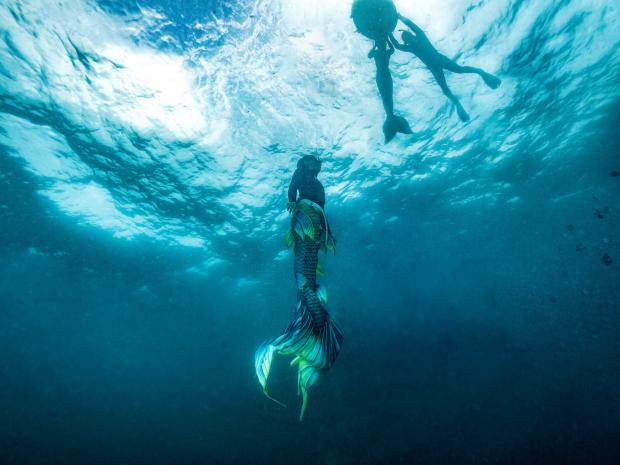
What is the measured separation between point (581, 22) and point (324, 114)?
27.4 ft

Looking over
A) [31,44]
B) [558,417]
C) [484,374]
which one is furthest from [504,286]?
[31,44]

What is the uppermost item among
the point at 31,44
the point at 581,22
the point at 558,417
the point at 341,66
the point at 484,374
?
the point at 581,22

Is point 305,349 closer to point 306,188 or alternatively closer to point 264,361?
point 264,361

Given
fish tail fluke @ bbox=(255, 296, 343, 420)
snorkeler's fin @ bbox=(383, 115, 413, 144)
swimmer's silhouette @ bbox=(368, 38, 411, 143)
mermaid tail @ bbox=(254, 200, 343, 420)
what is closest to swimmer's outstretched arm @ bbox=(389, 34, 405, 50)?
swimmer's silhouette @ bbox=(368, 38, 411, 143)

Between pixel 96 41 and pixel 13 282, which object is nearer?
pixel 96 41

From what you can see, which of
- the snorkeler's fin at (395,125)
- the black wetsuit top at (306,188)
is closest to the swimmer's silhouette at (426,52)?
the snorkeler's fin at (395,125)

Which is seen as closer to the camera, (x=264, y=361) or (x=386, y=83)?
(x=264, y=361)

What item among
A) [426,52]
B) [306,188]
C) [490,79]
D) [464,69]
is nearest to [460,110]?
[490,79]

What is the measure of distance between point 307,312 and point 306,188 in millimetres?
1703

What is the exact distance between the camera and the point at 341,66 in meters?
8.91

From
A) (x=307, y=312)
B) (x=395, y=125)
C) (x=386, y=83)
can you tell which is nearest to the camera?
(x=307, y=312)

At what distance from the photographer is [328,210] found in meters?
17.3

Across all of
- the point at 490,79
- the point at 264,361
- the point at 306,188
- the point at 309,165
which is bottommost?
the point at 264,361

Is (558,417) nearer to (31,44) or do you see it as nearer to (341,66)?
(341,66)
